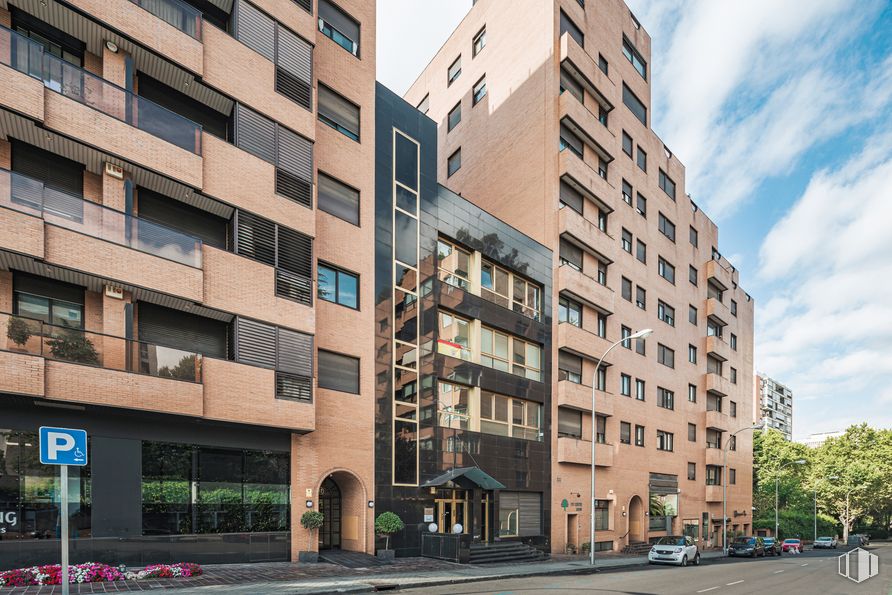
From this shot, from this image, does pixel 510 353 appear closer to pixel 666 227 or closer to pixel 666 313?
pixel 666 313

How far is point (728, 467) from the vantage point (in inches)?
2186

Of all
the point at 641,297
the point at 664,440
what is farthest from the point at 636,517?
the point at 641,297

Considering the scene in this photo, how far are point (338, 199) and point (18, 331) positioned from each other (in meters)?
11.7

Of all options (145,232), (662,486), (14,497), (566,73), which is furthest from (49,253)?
(662,486)

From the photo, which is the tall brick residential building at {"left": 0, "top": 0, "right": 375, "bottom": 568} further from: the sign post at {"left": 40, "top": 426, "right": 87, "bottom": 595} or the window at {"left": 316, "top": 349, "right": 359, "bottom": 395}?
the sign post at {"left": 40, "top": 426, "right": 87, "bottom": 595}

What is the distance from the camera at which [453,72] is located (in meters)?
45.6

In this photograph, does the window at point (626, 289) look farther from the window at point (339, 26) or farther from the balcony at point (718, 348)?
the window at point (339, 26)

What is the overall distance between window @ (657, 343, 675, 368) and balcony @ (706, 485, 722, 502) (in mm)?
11267

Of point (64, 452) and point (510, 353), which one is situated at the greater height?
point (510, 353)

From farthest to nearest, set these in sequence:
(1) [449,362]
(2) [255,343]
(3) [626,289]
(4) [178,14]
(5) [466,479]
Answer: (3) [626,289]
(1) [449,362]
(5) [466,479]
(2) [255,343]
(4) [178,14]

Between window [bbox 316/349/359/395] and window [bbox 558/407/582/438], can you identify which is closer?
window [bbox 316/349/359/395]

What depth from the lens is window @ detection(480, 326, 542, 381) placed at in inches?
1179

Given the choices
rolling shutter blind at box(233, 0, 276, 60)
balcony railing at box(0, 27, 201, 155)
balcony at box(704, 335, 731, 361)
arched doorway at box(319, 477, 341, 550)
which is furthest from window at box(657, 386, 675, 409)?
balcony railing at box(0, 27, 201, 155)

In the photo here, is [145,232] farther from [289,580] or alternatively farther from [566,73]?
[566,73]
